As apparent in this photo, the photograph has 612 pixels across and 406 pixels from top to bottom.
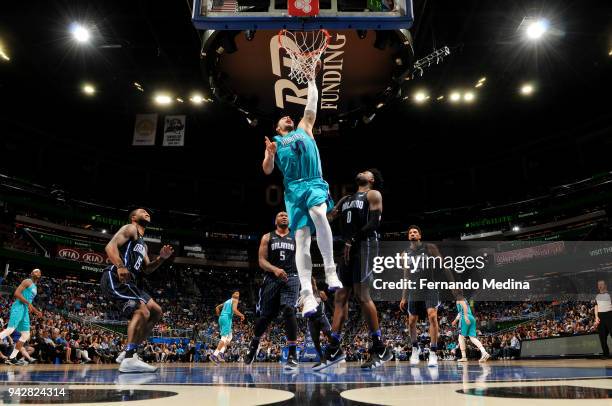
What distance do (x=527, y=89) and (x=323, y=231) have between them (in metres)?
19.6

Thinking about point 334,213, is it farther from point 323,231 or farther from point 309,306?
point 309,306

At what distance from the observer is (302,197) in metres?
3.59

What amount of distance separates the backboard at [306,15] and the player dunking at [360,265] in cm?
218

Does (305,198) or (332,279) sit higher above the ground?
(305,198)

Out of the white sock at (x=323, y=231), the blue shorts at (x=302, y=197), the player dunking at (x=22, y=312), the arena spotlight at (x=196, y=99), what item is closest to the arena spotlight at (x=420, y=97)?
the arena spotlight at (x=196, y=99)

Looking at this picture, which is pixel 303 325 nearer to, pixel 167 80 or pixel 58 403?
pixel 167 80

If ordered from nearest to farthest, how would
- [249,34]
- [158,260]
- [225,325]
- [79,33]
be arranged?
[158,260]
[249,34]
[225,325]
[79,33]

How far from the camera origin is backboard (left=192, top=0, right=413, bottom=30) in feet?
18.5

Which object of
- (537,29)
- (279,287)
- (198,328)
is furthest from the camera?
(198,328)

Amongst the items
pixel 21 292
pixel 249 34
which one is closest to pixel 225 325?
pixel 21 292

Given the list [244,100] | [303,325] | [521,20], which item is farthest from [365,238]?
[303,325]

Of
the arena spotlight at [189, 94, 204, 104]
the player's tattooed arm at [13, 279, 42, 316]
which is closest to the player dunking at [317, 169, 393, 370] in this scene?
the player's tattooed arm at [13, 279, 42, 316]

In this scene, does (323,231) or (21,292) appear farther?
(21,292)

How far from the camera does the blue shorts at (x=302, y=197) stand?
11.6ft
